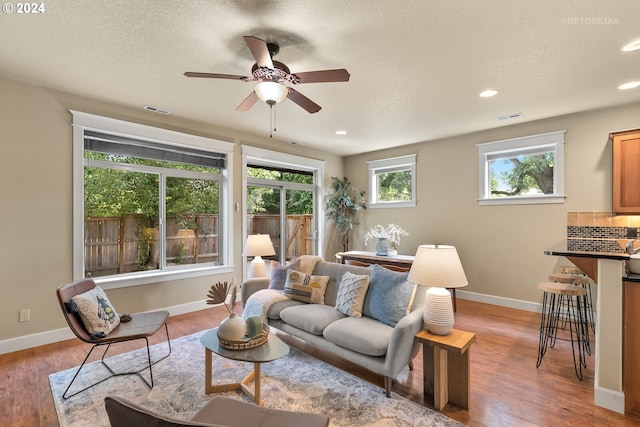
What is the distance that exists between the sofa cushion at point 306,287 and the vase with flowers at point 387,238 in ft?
6.04

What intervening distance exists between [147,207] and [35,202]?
1.16 metres

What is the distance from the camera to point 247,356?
2.08m

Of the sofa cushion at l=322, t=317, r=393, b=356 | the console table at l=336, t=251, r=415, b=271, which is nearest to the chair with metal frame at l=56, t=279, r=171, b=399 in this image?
the sofa cushion at l=322, t=317, r=393, b=356

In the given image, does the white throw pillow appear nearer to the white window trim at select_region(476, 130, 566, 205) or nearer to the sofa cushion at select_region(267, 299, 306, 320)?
the sofa cushion at select_region(267, 299, 306, 320)

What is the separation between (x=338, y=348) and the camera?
2.55 m

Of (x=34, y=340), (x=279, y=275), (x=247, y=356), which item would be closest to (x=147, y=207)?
(x=34, y=340)

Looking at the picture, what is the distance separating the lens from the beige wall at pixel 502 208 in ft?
12.9

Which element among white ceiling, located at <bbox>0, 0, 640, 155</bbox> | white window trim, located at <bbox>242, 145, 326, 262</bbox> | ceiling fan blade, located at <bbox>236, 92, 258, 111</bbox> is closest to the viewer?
white ceiling, located at <bbox>0, 0, 640, 155</bbox>

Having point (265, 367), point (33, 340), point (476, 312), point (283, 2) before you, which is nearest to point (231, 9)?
point (283, 2)

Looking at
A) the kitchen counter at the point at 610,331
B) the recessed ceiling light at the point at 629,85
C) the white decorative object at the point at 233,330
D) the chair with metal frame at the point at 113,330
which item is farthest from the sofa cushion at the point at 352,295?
the recessed ceiling light at the point at 629,85

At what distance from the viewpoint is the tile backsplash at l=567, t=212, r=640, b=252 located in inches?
144

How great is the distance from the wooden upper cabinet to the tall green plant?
386 centimetres

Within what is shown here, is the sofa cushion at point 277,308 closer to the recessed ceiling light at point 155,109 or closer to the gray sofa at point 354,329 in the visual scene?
the gray sofa at point 354,329

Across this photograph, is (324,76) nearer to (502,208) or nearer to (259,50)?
(259,50)
